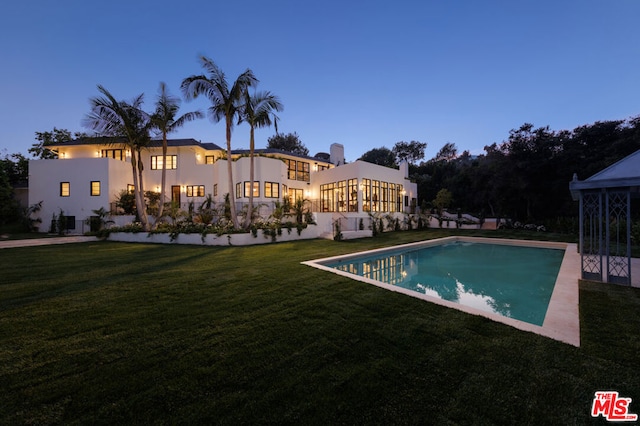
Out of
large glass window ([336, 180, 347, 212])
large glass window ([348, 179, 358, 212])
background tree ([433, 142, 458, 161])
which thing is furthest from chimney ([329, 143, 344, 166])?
background tree ([433, 142, 458, 161])

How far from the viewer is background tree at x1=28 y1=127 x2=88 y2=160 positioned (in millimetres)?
25922

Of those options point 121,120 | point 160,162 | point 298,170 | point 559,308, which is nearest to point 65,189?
point 160,162

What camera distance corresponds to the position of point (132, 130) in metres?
14.0

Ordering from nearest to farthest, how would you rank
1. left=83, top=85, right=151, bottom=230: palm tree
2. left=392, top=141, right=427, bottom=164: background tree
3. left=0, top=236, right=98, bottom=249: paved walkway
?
1. left=0, top=236, right=98, bottom=249: paved walkway
2. left=83, top=85, right=151, bottom=230: palm tree
3. left=392, top=141, right=427, bottom=164: background tree

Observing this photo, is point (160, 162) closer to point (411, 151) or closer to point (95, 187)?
point (95, 187)

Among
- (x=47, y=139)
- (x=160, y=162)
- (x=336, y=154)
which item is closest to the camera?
(x=160, y=162)

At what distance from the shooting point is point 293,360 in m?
2.60

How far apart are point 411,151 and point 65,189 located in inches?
1784

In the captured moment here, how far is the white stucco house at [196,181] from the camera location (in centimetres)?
1733

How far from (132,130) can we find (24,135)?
4053cm

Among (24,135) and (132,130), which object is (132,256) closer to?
(132,130)

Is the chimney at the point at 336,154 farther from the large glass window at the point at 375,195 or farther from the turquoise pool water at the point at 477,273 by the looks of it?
the turquoise pool water at the point at 477,273

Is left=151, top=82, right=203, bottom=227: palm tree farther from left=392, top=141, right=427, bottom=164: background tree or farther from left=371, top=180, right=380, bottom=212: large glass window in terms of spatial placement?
left=392, top=141, right=427, bottom=164: background tree

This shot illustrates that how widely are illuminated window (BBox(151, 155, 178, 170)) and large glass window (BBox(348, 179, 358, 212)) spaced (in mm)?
14484
